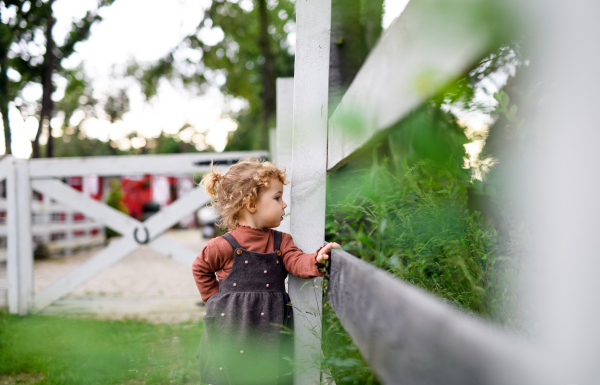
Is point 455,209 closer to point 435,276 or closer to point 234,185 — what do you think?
point 435,276

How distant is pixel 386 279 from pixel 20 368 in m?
2.85

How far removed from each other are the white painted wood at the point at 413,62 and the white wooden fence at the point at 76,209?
2934 mm

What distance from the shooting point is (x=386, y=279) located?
0.66 m

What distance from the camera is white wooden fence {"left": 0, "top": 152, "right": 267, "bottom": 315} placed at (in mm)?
3719

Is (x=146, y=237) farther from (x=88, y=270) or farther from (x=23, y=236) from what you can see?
(x=23, y=236)

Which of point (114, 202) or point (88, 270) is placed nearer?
point (88, 270)

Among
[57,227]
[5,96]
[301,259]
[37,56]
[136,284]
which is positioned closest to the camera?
[301,259]

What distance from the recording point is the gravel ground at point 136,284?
3973mm

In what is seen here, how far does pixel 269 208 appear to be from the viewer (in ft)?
5.75

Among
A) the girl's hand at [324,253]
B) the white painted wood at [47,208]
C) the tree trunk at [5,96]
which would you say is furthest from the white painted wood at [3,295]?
the white painted wood at [47,208]

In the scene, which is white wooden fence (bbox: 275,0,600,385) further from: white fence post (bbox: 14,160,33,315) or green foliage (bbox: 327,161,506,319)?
white fence post (bbox: 14,160,33,315)

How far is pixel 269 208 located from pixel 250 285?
0.33 metres

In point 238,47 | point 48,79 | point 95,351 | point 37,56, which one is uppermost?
point 238,47

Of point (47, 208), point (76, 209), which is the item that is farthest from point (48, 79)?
point (76, 209)
